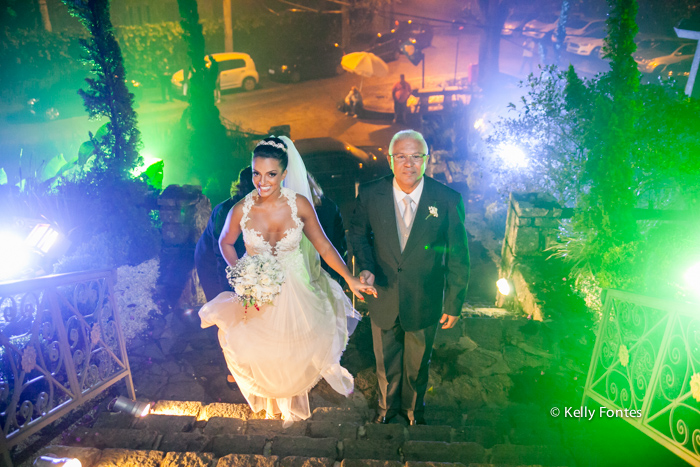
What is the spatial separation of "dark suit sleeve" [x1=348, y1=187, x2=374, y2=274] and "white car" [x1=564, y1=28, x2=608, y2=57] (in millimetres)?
15041

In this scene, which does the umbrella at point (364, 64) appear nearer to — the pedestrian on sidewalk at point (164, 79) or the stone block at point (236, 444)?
the pedestrian on sidewalk at point (164, 79)

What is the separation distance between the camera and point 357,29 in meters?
13.7

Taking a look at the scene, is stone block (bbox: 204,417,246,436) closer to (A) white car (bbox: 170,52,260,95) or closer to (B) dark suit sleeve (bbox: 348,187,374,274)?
(B) dark suit sleeve (bbox: 348,187,374,274)

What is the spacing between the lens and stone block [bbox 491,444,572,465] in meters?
2.13

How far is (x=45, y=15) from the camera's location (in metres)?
12.7

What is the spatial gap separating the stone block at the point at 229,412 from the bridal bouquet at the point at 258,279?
41.0 inches

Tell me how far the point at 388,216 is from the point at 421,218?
23cm

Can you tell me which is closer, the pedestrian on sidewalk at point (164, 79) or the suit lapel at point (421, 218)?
the suit lapel at point (421, 218)

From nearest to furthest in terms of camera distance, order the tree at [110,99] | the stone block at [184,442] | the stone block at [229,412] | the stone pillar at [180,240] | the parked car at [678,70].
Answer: the stone block at [184,442] < the stone block at [229,412] < the stone pillar at [180,240] < the tree at [110,99] < the parked car at [678,70]

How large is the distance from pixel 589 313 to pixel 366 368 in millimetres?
2862

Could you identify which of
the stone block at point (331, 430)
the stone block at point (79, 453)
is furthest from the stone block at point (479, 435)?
the stone block at point (79, 453)

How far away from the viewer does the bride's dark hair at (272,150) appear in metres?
2.45

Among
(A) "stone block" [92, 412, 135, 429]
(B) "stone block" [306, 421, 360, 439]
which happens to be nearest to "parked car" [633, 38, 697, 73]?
(B) "stone block" [306, 421, 360, 439]

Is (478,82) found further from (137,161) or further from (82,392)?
(82,392)
